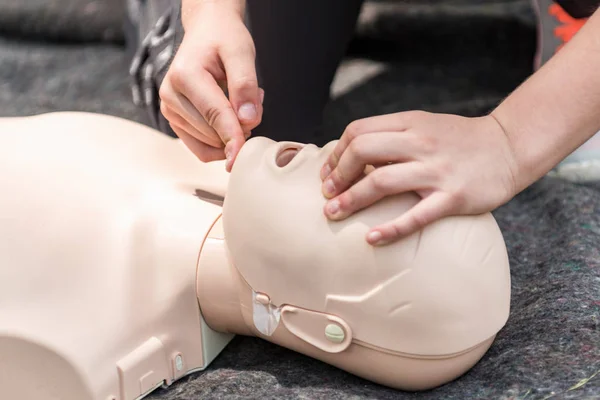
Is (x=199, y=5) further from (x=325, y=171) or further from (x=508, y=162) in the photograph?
(x=508, y=162)

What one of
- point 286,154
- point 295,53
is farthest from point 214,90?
point 295,53

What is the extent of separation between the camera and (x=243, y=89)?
0.86m

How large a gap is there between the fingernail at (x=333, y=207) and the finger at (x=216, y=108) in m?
0.17

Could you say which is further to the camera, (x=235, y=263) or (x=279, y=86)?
(x=279, y=86)

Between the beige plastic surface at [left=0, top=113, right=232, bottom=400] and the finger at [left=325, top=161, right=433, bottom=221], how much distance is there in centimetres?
24

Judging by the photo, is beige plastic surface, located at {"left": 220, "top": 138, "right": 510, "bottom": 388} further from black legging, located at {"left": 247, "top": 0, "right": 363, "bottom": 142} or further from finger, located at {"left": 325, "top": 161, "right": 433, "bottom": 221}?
black legging, located at {"left": 247, "top": 0, "right": 363, "bottom": 142}

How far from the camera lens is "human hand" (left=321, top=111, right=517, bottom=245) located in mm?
683

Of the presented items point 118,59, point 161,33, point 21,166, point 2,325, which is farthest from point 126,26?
point 2,325

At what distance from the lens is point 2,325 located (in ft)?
2.52

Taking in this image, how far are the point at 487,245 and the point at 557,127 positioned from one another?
158 millimetres

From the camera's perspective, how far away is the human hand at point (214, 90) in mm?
854

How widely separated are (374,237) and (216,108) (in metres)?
0.29

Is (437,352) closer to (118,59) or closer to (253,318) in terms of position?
(253,318)

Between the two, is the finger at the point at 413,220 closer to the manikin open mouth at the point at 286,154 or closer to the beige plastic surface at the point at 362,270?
the beige plastic surface at the point at 362,270
